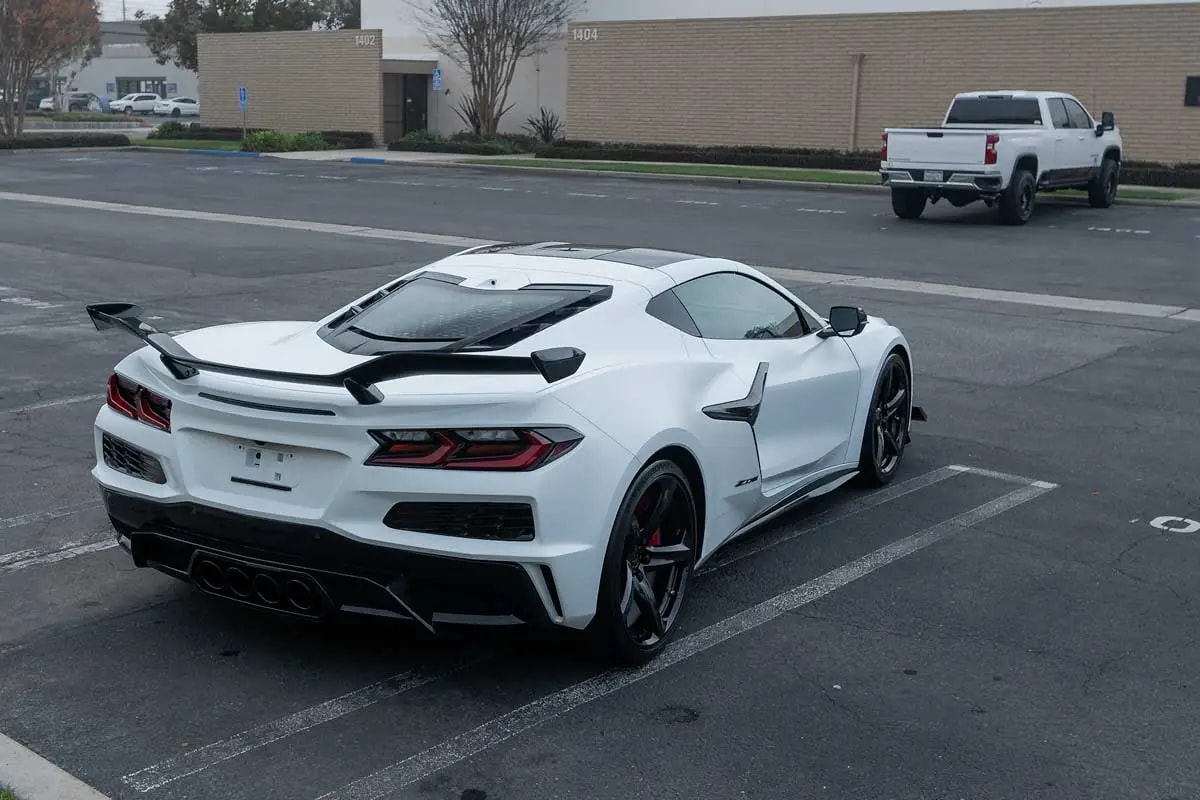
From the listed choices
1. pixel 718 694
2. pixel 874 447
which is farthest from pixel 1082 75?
pixel 718 694

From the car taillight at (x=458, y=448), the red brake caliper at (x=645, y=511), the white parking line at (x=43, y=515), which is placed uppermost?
the car taillight at (x=458, y=448)

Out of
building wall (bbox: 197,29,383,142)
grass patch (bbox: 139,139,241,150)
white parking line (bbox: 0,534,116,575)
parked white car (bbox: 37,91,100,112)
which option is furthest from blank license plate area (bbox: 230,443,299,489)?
parked white car (bbox: 37,91,100,112)

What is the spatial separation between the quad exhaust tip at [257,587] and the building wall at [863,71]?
31.8 m

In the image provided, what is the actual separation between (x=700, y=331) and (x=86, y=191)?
24.8 metres

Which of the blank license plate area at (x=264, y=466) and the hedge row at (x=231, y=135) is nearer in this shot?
the blank license plate area at (x=264, y=466)

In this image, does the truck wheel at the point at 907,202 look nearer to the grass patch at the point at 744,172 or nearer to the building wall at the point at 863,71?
the grass patch at the point at 744,172

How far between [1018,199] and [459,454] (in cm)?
1949

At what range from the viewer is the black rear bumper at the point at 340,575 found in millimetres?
4543

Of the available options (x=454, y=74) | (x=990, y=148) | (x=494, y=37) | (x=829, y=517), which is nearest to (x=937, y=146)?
(x=990, y=148)

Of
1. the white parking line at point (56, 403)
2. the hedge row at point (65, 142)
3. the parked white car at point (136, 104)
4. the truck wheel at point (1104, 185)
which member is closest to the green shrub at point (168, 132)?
the hedge row at point (65, 142)

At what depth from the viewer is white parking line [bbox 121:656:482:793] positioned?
4176 mm

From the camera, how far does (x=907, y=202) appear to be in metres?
23.5

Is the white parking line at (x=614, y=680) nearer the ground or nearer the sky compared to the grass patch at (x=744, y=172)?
nearer the ground

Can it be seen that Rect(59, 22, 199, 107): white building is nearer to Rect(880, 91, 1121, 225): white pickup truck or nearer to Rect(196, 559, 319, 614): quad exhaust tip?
Rect(880, 91, 1121, 225): white pickup truck
